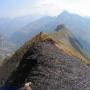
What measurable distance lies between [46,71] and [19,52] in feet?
116

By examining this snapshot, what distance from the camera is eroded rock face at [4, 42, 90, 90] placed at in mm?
33312

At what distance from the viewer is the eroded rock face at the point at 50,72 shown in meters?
33.3

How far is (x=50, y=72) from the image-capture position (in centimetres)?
3662

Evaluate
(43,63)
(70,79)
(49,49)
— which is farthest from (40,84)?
(49,49)

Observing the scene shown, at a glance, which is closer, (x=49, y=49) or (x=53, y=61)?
(x=53, y=61)

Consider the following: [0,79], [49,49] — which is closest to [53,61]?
[49,49]

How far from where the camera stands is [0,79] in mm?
62531

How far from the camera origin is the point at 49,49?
44.2 metres

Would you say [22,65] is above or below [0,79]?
above

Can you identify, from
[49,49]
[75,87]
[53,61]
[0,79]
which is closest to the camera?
[75,87]

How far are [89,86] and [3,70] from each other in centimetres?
3721

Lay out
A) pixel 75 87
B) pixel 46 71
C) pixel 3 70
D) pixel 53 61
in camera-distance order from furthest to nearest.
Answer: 1. pixel 3 70
2. pixel 53 61
3. pixel 46 71
4. pixel 75 87

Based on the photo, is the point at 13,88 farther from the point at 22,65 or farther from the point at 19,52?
the point at 19,52

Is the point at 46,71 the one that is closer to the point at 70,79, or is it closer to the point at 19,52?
the point at 70,79
